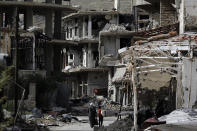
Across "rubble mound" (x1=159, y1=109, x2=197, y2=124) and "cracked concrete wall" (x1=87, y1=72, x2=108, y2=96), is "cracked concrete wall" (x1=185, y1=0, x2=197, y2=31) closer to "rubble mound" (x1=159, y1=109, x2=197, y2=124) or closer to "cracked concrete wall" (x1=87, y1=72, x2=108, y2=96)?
"rubble mound" (x1=159, y1=109, x2=197, y2=124)

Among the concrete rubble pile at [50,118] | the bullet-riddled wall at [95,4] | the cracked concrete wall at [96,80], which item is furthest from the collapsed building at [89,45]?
the concrete rubble pile at [50,118]

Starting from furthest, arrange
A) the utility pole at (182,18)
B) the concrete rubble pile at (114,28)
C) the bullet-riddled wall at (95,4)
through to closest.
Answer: the bullet-riddled wall at (95,4), the concrete rubble pile at (114,28), the utility pole at (182,18)

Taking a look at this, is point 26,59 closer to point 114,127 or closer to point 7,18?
point 7,18

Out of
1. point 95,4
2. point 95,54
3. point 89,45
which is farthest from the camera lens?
point 95,4

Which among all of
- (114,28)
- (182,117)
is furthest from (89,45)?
(182,117)

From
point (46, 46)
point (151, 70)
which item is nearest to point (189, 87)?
point (151, 70)

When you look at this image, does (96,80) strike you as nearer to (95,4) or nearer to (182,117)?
(95,4)

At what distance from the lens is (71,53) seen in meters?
59.9

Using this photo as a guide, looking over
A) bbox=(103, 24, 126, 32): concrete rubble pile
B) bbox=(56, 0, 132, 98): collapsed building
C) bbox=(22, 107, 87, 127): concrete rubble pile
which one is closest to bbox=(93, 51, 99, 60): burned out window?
bbox=(56, 0, 132, 98): collapsed building

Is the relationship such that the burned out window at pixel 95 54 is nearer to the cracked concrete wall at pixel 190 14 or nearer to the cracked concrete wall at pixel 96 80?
the cracked concrete wall at pixel 96 80

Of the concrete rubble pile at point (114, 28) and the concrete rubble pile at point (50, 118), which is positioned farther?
the concrete rubble pile at point (114, 28)

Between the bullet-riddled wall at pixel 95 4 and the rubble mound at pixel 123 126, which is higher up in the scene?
the bullet-riddled wall at pixel 95 4

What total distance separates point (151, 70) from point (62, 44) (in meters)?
29.5

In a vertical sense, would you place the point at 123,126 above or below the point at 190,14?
below
